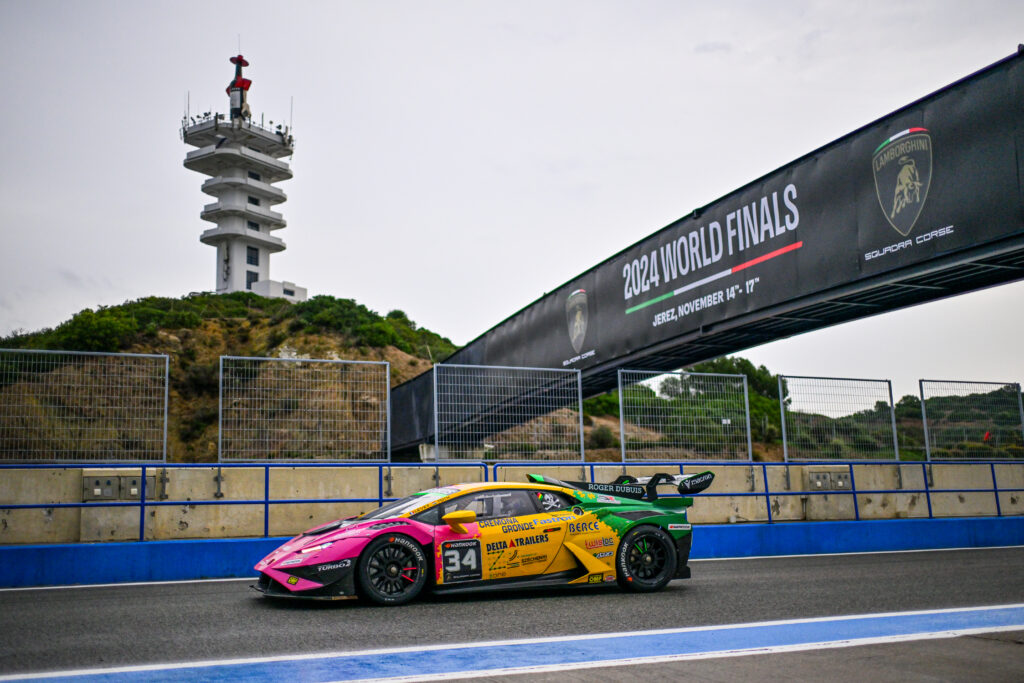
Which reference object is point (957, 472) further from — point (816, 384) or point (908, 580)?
point (908, 580)

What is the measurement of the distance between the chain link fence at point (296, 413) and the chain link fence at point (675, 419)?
4421mm

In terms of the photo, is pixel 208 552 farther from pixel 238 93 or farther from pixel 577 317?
pixel 238 93

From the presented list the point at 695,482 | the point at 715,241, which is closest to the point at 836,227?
the point at 715,241

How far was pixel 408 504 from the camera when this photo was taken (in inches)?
331

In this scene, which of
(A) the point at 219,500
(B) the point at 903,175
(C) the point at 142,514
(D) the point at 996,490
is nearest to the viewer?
(B) the point at 903,175

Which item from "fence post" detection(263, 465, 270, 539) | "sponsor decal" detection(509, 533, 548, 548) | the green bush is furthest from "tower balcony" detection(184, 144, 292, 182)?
"sponsor decal" detection(509, 533, 548, 548)

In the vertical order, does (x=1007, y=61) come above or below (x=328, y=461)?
above

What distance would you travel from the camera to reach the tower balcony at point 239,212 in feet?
268

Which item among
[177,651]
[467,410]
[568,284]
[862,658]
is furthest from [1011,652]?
[568,284]

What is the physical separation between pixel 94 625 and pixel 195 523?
5.41 m

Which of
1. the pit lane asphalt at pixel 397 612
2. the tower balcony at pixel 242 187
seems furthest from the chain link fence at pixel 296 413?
the tower balcony at pixel 242 187

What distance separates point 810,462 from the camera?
51.0ft

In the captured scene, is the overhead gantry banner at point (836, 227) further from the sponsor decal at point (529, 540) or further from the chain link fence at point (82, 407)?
the chain link fence at point (82, 407)

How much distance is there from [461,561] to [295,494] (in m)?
5.37
